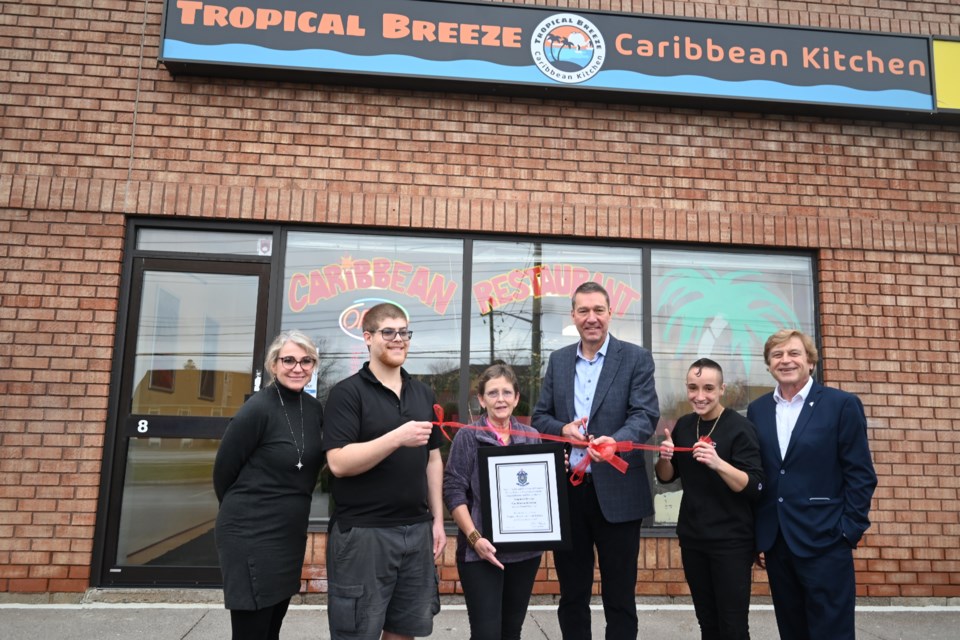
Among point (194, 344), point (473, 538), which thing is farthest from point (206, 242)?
point (473, 538)

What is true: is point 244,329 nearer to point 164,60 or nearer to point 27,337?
point 27,337

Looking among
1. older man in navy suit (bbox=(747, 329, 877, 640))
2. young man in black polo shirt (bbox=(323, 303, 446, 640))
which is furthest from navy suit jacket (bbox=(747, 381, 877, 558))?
young man in black polo shirt (bbox=(323, 303, 446, 640))

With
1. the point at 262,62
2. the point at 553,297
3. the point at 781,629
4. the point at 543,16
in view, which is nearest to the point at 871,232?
the point at 553,297

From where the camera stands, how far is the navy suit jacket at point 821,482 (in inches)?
126

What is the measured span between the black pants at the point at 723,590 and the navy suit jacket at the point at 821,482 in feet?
0.52

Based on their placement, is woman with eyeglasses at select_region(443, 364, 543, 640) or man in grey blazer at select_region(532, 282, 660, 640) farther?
man in grey blazer at select_region(532, 282, 660, 640)

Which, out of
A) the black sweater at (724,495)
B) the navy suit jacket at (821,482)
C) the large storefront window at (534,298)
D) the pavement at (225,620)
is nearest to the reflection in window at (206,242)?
the large storefront window at (534,298)

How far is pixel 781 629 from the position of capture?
11.3ft

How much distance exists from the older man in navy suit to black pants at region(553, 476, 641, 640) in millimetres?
636

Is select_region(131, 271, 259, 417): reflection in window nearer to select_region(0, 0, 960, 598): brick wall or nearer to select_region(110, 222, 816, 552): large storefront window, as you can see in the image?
select_region(110, 222, 816, 552): large storefront window

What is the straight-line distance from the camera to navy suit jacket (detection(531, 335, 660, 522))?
3416mm

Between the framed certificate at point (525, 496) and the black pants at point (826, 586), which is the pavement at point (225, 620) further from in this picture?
the framed certificate at point (525, 496)

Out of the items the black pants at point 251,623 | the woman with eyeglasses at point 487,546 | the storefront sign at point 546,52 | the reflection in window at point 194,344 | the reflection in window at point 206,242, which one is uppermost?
the storefront sign at point 546,52

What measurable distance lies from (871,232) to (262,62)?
496 cm
